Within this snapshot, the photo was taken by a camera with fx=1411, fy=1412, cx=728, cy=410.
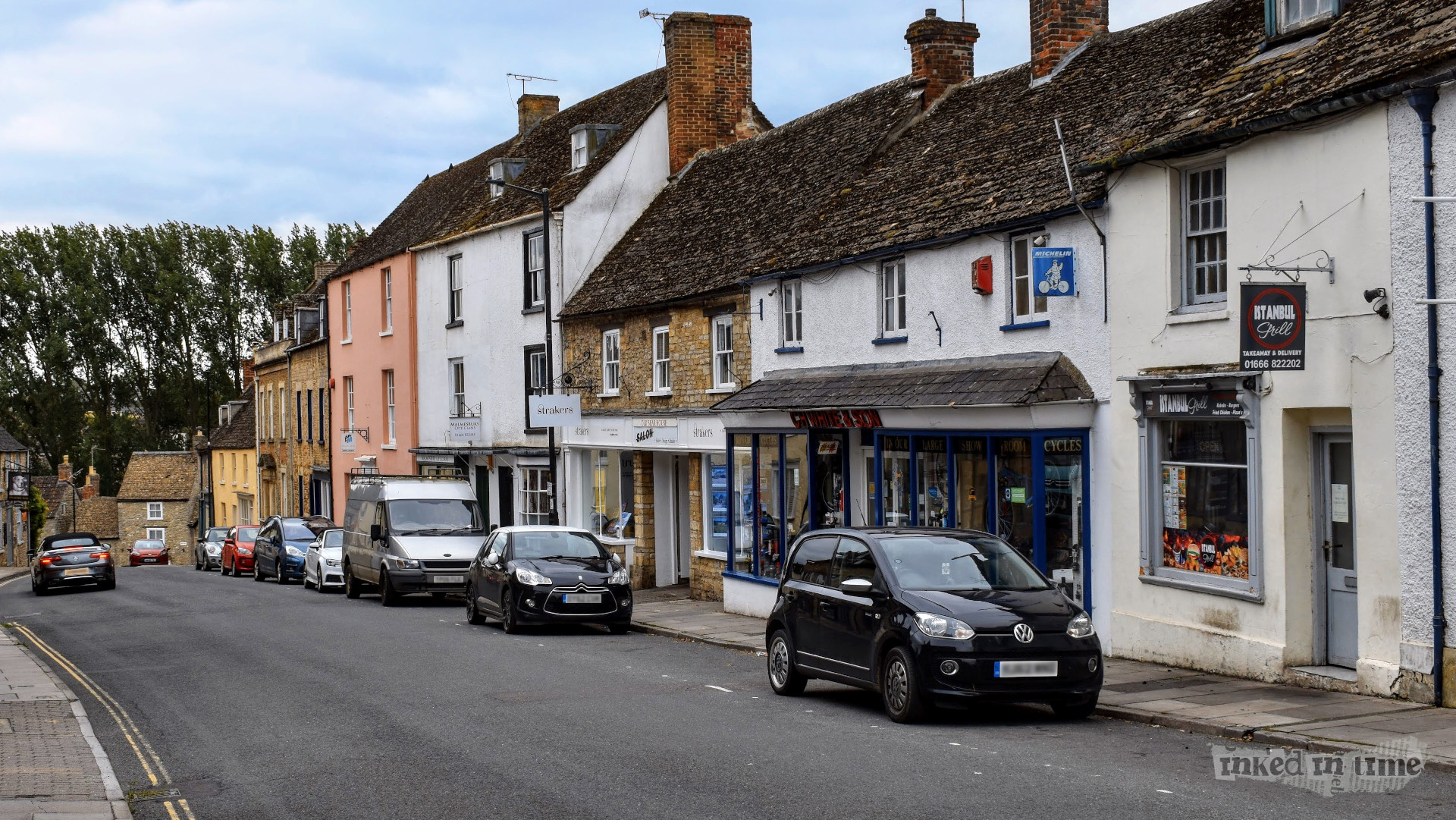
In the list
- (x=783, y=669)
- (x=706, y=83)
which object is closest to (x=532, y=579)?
(x=783, y=669)

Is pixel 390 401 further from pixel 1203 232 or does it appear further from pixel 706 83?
pixel 1203 232

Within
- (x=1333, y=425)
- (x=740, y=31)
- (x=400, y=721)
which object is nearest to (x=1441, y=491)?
(x=1333, y=425)

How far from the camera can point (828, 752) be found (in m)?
10.3

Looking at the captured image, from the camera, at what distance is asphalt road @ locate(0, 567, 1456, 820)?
28.1 feet

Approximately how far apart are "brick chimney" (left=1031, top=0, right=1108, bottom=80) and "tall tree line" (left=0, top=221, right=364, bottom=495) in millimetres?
58270

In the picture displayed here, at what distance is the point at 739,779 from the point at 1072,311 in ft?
28.4

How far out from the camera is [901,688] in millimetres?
11641

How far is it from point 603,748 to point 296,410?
44.6 m

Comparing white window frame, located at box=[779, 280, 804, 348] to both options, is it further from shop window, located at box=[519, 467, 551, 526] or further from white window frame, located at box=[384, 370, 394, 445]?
white window frame, located at box=[384, 370, 394, 445]

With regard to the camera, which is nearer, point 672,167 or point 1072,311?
point 1072,311

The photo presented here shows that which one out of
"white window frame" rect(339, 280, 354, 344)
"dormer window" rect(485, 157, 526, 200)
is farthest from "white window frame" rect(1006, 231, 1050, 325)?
"white window frame" rect(339, 280, 354, 344)

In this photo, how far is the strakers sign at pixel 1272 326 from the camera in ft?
40.0

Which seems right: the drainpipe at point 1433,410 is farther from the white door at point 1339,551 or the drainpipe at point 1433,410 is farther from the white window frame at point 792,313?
the white window frame at point 792,313

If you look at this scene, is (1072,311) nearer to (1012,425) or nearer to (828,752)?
(1012,425)
